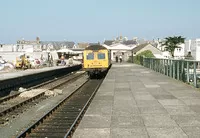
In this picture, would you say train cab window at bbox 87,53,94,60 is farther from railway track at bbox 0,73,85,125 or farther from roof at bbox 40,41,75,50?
roof at bbox 40,41,75,50

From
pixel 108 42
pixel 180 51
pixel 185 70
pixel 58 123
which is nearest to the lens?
pixel 58 123

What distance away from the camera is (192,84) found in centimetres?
1580

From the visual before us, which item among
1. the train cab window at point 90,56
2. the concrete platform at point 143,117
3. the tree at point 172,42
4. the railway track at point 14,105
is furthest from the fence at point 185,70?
the tree at point 172,42

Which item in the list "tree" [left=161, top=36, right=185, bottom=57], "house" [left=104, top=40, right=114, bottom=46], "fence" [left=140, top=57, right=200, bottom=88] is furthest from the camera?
"house" [left=104, top=40, right=114, bottom=46]

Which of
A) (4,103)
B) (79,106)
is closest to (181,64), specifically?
(79,106)

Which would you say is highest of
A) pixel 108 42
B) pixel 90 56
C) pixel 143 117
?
pixel 108 42

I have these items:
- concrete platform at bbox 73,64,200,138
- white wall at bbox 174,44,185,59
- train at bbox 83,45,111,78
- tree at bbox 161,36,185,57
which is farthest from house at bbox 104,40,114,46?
concrete platform at bbox 73,64,200,138

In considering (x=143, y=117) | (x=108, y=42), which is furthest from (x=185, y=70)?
(x=108, y=42)

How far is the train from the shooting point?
26.9 meters

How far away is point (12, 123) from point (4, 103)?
467cm

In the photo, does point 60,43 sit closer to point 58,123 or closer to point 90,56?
point 90,56

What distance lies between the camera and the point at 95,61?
27.2 metres

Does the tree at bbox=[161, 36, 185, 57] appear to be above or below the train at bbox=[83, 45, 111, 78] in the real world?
above

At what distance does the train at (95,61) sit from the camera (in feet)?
88.2
